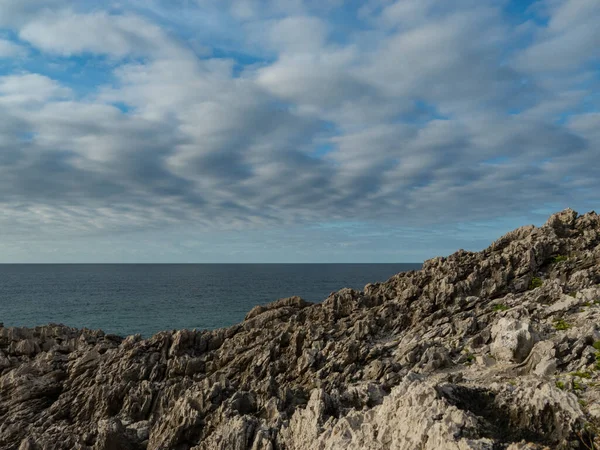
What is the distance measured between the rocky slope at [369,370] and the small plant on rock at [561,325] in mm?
126

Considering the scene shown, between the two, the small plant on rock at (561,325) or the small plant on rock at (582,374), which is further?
the small plant on rock at (561,325)

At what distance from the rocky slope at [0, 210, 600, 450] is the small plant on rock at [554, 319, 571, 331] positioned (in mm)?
126

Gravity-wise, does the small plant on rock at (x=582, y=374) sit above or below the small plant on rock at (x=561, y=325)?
below

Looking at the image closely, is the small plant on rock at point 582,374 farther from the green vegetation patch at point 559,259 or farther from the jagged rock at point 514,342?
the green vegetation patch at point 559,259

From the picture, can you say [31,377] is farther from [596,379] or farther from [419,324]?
[596,379]

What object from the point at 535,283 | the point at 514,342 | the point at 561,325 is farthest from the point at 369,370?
the point at 535,283

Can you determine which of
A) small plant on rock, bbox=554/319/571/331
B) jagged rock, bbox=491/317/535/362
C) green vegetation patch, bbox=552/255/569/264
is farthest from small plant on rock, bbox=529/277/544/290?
jagged rock, bbox=491/317/535/362

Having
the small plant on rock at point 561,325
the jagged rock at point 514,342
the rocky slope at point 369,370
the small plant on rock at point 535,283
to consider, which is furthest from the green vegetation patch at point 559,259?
the jagged rock at point 514,342

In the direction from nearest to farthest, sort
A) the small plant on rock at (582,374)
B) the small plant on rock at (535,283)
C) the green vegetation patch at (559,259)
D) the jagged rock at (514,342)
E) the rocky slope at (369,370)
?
the rocky slope at (369,370)
the small plant on rock at (582,374)
the jagged rock at (514,342)
the small plant on rock at (535,283)
the green vegetation patch at (559,259)

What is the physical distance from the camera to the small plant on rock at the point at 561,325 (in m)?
32.2

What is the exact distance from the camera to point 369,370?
3494 centimetres

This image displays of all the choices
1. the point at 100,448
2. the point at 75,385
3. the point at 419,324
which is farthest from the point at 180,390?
the point at 419,324

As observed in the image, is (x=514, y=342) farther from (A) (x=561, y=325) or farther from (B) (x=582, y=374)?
(A) (x=561, y=325)

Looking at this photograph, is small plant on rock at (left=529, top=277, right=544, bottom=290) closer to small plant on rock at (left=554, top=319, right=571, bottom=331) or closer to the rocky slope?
the rocky slope
